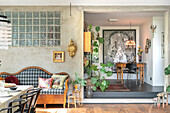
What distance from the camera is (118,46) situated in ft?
34.8

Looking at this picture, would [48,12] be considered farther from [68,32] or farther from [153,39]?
[153,39]

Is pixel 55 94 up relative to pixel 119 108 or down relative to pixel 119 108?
up

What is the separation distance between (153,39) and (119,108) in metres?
3.87

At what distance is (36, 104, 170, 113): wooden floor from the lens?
5059mm

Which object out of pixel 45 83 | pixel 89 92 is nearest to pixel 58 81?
pixel 45 83

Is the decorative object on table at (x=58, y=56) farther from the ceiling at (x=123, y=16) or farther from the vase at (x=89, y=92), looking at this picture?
the ceiling at (x=123, y=16)

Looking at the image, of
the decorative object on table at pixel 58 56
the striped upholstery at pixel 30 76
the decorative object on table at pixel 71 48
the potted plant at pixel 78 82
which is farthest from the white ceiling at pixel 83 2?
the potted plant at pixel 78 82

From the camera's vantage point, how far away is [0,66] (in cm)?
597

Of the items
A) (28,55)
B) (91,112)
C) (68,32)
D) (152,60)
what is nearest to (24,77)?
(28,55)

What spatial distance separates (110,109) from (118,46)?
5748 mm

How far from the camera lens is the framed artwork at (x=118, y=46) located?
416 inches

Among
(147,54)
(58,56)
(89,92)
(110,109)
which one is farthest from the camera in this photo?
(147,54)

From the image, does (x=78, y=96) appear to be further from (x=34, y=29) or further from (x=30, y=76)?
(x=34, y=29)

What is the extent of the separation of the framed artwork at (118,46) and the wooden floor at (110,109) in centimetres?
506
